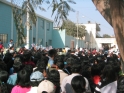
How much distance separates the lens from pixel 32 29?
28953 mm

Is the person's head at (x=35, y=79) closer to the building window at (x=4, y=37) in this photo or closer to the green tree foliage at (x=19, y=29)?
the green tree foliage at (x=19, y=29)

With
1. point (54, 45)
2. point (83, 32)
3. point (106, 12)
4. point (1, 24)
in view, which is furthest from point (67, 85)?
point (83, 32)

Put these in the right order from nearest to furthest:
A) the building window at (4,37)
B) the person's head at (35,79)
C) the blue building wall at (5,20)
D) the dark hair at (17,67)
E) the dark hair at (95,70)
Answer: the person's head at (35,79) → the dark hair at (95,70) → the dark hair at (17,67) → the building window at (4,37) → the blue building wall at (5,20)

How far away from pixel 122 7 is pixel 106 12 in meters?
0.43

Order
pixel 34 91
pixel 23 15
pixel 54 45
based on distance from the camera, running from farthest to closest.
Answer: pixel 54 45 → pixel 23 15 → pixel 34 91

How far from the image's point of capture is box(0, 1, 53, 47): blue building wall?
22.8 meters

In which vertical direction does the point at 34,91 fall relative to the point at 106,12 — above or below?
below

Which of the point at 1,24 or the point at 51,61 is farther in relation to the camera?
the point at 1,24

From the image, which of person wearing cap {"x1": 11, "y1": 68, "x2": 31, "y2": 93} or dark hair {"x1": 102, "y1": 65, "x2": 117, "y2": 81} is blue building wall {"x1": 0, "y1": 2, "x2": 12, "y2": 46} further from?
dark hair {"x1": 102, "y1": 65, "x2": 117, "y2": 81}

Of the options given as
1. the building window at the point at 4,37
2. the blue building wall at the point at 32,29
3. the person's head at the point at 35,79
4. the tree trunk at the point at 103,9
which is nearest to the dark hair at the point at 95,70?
the tree trunk at the point at 103,9

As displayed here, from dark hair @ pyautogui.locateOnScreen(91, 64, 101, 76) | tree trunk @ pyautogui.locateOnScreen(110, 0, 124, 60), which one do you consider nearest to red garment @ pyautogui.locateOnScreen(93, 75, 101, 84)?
dark hair @ pyautogui.locateOnScreen(91, 64, 101, 76)

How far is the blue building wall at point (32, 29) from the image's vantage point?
2280 cm

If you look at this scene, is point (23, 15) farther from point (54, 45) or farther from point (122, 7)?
point (54, 45)

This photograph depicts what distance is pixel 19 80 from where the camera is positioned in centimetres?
460
